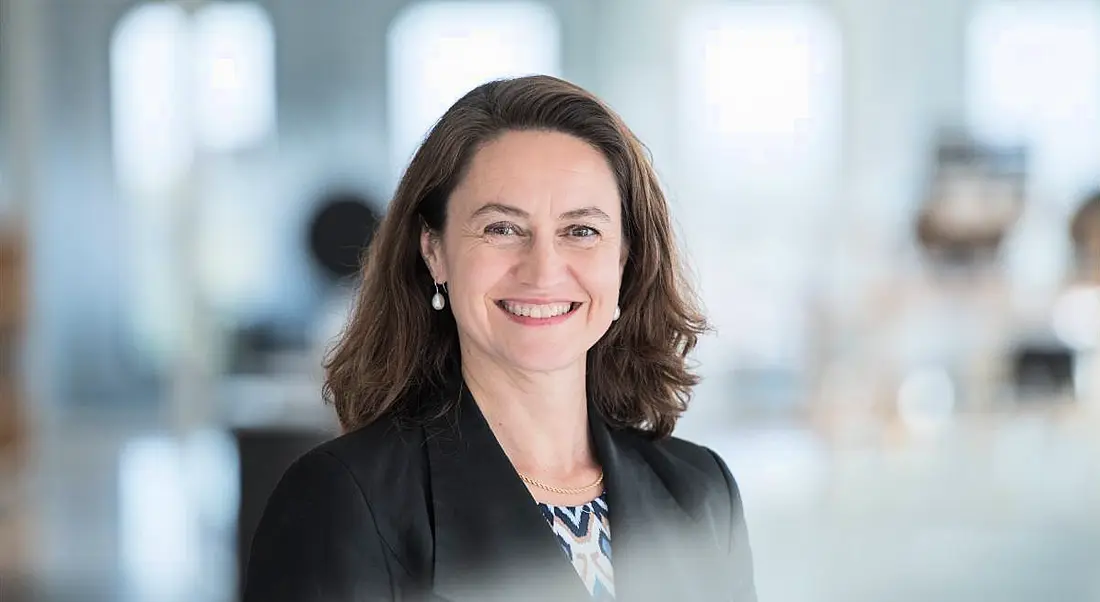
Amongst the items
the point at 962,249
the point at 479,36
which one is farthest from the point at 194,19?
the point at 962,249

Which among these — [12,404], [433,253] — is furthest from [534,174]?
[12,404]

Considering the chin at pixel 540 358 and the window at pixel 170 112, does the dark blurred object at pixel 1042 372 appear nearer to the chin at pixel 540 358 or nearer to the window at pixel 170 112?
the window at pixel 170 112

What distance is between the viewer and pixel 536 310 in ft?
4.06

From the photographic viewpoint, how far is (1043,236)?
4215 mm

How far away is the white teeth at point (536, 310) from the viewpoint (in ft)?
4.07

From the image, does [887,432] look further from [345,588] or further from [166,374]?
[345,588]

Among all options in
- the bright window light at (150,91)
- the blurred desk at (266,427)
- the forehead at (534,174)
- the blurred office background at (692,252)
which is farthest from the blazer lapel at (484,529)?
the bright window light at (150,91)

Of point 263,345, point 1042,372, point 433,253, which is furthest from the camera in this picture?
point 263,345

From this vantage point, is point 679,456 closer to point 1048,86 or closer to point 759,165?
point 759,165

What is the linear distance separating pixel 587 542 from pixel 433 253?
1.01ft

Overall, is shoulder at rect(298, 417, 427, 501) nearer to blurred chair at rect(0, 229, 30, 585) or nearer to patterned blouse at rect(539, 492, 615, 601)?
patterned blouse at rect(539, 492, 615, 601)

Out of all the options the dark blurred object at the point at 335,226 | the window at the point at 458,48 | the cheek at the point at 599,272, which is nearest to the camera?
the cheek at the point at 599,272

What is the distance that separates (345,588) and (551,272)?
322 mm

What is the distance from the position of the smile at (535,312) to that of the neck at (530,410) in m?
0.07
